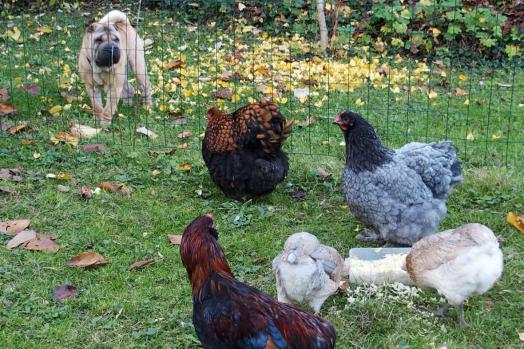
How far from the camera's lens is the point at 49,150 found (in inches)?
256

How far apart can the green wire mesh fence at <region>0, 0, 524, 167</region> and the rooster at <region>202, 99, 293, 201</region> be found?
962 mm


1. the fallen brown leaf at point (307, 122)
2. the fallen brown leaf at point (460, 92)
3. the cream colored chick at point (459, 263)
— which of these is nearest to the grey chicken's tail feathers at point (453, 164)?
the cream colored chick at point (459, 263)

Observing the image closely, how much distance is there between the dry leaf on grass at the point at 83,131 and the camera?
686cm

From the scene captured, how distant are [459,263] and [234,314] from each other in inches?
51.6

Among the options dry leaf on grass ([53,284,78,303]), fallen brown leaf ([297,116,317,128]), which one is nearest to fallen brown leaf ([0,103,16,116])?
fallen brown leaf ([297,116,317,128])

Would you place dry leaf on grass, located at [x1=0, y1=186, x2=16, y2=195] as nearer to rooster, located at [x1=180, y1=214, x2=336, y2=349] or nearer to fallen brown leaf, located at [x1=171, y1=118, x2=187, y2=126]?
fallen brown leaf, located at [x1=171, y1=118, x2=187, y2=126]

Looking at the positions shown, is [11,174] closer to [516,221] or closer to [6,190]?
[6,190]

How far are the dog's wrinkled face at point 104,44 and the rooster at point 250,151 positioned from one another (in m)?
2.07

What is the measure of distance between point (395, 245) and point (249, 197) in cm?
133

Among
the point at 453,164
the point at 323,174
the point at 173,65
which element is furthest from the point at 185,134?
the point at 453,164

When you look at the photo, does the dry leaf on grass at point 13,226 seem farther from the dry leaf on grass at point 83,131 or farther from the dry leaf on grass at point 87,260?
the dry leaf on grass at point 83,131

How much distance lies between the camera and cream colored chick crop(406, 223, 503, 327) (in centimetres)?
378

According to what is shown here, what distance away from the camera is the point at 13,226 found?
16.8 ft

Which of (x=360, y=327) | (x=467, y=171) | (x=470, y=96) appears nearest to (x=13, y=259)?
(x=360, y=327)
